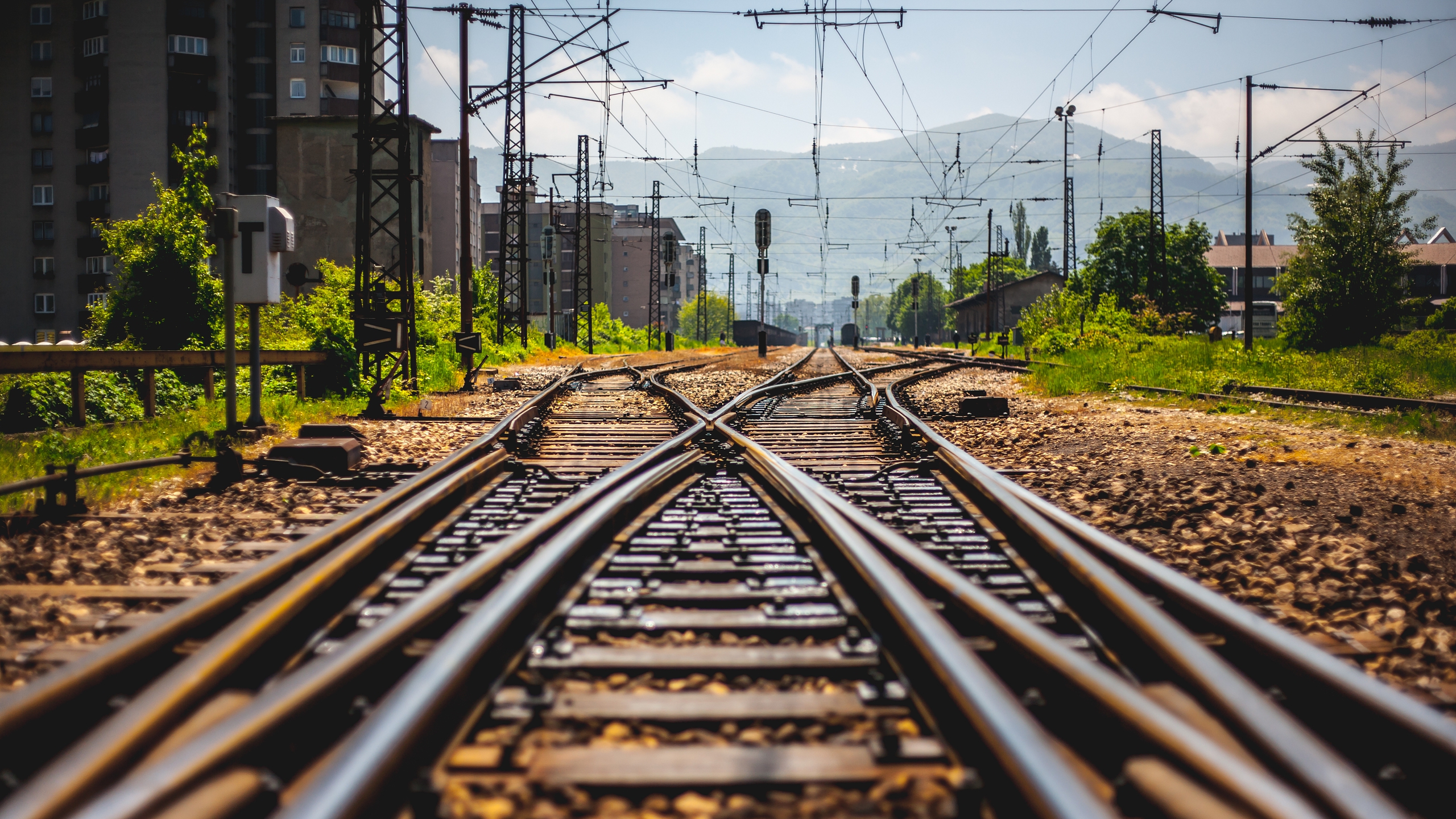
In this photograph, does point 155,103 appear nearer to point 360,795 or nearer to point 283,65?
point 283,65

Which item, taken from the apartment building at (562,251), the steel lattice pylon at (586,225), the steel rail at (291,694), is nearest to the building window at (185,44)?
the steel lattice pylon at (586,225)

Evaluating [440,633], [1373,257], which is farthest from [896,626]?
[1373,257]

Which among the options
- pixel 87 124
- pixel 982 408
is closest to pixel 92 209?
pixel 87 124

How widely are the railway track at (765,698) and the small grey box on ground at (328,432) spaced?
337 centimetres

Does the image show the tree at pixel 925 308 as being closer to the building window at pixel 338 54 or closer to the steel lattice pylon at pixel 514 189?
the building window at pixel 338 54

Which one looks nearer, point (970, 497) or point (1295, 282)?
point (970, 497)

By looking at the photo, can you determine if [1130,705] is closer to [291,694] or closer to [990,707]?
[990,707]

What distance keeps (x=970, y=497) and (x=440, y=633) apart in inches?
142

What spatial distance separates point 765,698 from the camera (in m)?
2.58

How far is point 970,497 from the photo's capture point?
222 inches

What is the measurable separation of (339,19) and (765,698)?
63.5 m

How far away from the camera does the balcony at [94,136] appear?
51094 millimetres

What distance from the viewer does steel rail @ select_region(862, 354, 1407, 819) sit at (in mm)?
1769

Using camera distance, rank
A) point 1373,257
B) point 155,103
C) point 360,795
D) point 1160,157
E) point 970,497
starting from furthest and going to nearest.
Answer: point 155,103
point 1160,157
point 1373,257
point 970,497
point 360,795
